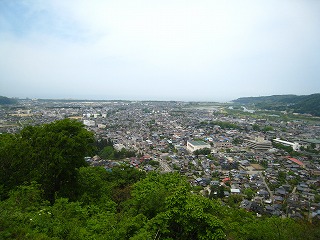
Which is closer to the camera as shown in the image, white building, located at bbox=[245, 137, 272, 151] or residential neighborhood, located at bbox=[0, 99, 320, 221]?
residential neighborhood, located at bbox=[0, 99, 320, 221]

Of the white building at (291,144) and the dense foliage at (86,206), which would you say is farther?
the white building at (291,144)

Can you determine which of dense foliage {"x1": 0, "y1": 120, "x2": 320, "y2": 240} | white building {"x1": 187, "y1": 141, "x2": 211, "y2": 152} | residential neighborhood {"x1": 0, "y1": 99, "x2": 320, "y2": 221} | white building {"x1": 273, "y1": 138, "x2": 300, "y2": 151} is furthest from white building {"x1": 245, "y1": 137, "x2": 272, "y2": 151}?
dense foliage {"x1": 0, "y1": 120, "x2": 320, "y2": 240}

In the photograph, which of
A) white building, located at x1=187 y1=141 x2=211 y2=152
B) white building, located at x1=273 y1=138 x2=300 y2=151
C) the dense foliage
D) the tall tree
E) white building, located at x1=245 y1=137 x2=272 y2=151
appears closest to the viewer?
the dense foliage

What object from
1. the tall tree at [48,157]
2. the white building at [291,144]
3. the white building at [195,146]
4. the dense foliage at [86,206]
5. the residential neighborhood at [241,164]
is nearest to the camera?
the dense foliage at [86,206]

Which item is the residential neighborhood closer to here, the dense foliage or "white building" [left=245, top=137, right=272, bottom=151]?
"white building" [left=245, top=137, right=272, bottom=151]

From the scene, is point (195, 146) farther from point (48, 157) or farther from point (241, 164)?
point (48, 157)

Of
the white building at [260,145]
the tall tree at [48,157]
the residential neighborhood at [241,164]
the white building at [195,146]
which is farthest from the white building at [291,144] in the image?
the tall tree at [48,157]

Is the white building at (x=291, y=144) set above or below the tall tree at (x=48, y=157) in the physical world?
below

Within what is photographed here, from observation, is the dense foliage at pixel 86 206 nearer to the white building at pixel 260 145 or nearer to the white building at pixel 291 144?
the white building at pixel 260 145

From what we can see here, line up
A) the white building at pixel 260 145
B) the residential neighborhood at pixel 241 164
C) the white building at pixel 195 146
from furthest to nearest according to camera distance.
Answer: the white building at pixel 260 145 < the white building at pixel 195 146 < the residential neighborhood at pixel 241 164

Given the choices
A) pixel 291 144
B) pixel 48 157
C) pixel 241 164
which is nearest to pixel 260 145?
pixel 291 144
